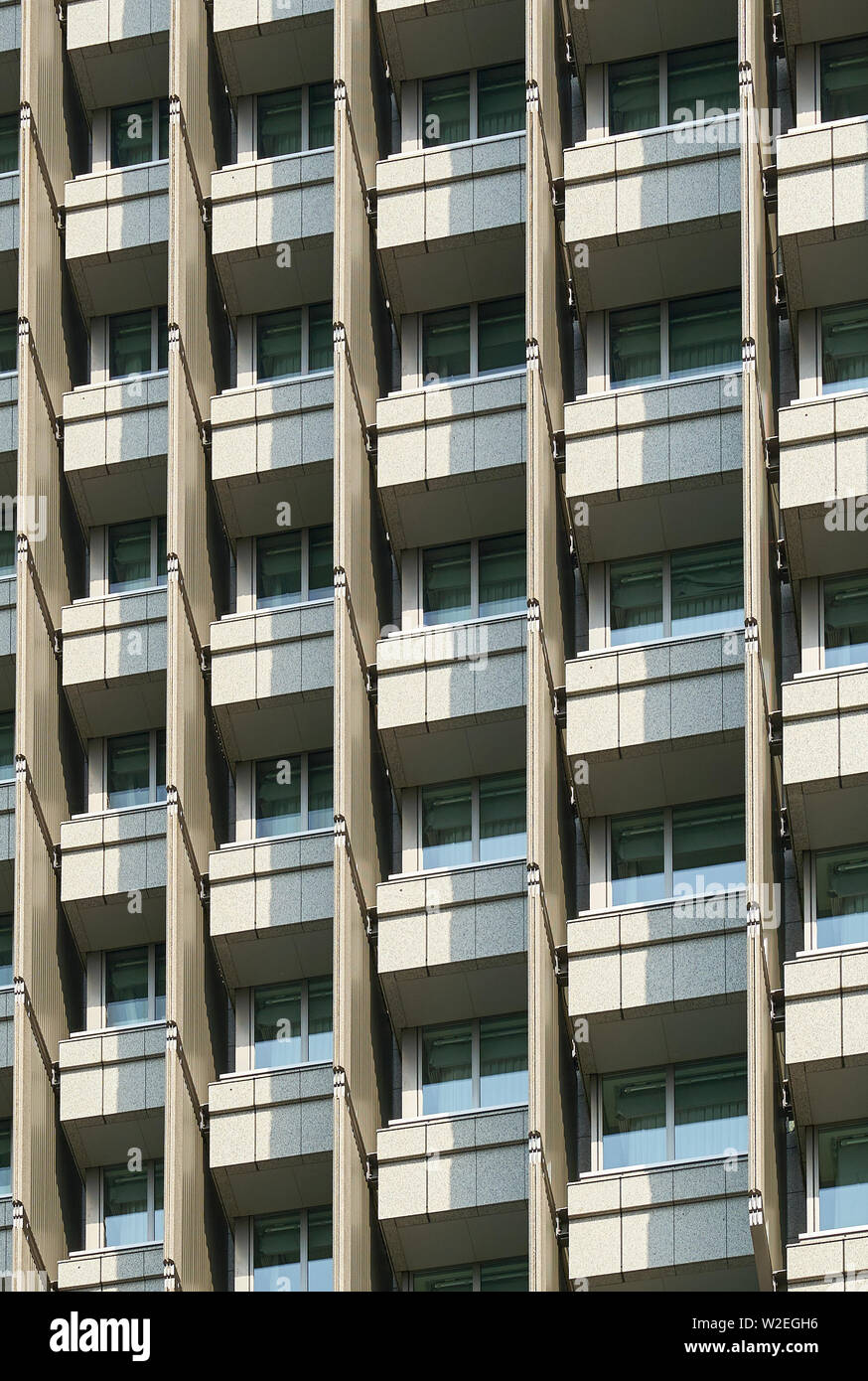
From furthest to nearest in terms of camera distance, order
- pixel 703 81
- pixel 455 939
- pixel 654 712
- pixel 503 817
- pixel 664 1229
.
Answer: pixel 703 81 < pixel 503 817 < pixel 455 939 < pixel 654 712 < pixel 664 1229

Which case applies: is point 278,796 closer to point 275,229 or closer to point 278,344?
point 278,344

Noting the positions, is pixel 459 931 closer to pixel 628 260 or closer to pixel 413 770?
pixel 413 770

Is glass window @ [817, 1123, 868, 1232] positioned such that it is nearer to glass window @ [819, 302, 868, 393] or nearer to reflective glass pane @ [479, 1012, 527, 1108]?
reflective glass pane @ [479, 1012, 527, 1108]

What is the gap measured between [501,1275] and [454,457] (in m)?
13.0

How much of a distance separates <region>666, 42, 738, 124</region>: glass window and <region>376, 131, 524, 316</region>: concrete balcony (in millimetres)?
2727

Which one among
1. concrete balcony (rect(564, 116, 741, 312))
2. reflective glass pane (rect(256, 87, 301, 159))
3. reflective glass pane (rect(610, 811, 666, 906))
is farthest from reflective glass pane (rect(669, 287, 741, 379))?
reflective glass pane (rect(256, 87, 301, 159))

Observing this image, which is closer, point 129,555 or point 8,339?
point 129,555

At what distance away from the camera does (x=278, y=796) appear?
186 ft

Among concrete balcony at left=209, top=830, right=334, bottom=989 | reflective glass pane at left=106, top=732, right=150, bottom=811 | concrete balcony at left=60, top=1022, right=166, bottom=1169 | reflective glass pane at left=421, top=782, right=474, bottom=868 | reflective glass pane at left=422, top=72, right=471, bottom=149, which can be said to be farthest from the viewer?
reflective glass pane at left=422, top=72, right=471, bottom=149

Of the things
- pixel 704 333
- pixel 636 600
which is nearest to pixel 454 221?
pixel 704 333

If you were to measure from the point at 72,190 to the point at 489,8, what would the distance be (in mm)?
7945

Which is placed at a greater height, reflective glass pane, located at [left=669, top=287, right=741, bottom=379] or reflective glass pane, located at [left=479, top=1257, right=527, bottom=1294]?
reflective glass pane, located at [left=669, top=287, right=741, bottom=379]

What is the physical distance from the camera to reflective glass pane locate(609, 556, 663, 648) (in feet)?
181
